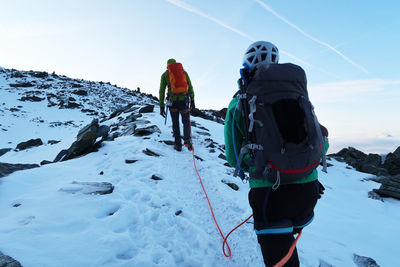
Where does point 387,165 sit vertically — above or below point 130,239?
below

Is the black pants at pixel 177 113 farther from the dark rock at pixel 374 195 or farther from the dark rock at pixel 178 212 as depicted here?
the dark rock at pixel 374 195

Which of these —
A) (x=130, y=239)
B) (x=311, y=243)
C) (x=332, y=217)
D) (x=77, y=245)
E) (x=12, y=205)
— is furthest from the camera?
(x=332, y=217)

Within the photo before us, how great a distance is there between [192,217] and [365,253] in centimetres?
365

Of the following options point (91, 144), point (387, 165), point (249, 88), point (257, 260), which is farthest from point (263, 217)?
point (387, 165)

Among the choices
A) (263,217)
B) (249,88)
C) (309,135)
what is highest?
(249,88)

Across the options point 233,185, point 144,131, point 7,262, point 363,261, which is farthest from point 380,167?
point 7,262

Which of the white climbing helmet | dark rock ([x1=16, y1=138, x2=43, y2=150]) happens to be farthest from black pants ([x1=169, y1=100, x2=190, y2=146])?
dark rock ([x1=16, y1=138, x2=43, y2=150])

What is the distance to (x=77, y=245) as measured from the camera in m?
2.85

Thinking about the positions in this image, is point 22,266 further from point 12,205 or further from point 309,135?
point 309,135

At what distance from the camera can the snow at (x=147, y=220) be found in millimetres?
2893

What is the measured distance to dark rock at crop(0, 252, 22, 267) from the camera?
7.15 feet

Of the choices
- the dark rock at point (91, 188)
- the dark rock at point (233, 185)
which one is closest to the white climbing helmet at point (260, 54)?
the dark rock at point (91, 188)

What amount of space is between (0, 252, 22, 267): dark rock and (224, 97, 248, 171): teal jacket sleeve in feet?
8.40

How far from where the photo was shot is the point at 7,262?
221 cm
